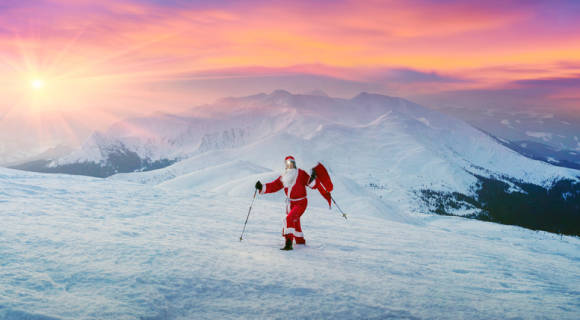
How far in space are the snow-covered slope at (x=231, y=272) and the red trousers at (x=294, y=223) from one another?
1.19ft

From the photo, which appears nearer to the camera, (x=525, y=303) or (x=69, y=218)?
(x=525, y=303)

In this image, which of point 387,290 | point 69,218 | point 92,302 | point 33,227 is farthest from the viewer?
point 69,218

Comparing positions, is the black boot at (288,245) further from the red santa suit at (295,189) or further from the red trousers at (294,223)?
the red santa suit at (295,189)

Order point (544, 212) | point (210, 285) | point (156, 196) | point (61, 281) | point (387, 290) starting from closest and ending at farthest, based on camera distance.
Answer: point (61, 281)
point (210, 285)
point (387, 290)
point (156, 196)
point (544, 212)

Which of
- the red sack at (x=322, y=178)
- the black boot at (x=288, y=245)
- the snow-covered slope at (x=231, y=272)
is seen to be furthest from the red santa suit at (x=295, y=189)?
the snow-covered slope at (x=231, y=272)

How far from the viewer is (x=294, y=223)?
26.2 feet

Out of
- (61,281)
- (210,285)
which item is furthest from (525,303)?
(61,281)

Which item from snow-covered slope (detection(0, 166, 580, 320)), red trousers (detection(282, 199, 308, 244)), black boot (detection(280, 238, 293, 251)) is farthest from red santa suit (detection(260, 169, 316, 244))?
snow-covered slope (detection(0, 166, 580, 320))

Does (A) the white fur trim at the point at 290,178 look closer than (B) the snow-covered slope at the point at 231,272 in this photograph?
No

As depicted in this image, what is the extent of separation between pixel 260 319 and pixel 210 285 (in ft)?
3.72

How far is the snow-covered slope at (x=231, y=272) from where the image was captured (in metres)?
4.20

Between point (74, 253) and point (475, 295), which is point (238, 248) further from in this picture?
point (475, 295)

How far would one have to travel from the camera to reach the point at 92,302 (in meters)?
4.00

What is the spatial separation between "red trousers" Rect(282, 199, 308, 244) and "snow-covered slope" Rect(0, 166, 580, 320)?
0.36m
